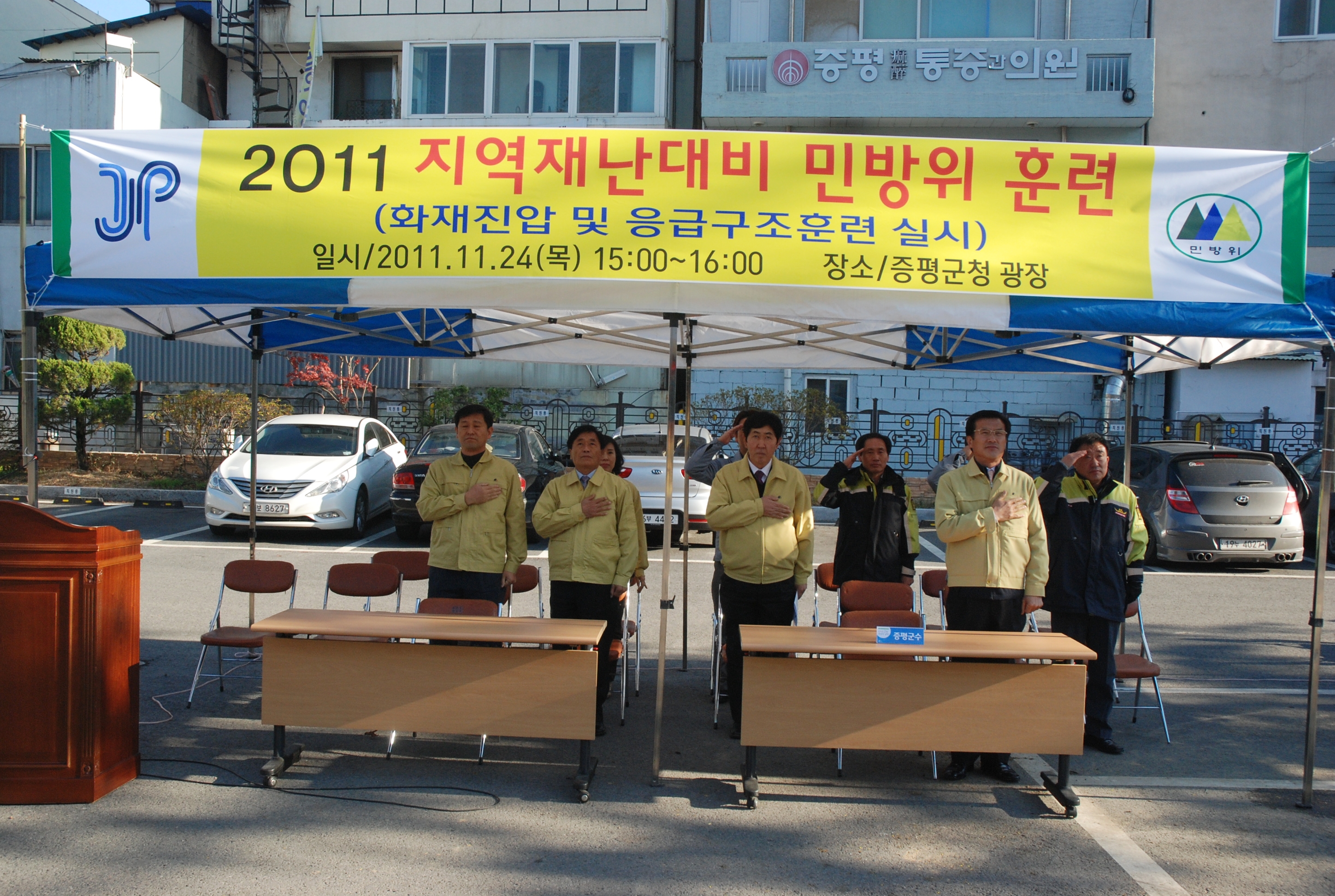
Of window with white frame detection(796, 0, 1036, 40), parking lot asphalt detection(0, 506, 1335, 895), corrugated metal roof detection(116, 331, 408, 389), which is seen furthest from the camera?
corrugated metal roof detection(116, 331, 408, 389)

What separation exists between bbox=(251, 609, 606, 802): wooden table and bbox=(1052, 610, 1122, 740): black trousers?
283 cm

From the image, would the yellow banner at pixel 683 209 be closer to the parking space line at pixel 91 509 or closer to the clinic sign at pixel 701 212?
the clinic sign at pixel 701 212

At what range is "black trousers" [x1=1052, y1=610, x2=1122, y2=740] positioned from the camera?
546 cm

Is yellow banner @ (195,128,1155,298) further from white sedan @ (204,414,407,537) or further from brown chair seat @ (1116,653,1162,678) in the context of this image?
white sedan @ (204,414,407,537)

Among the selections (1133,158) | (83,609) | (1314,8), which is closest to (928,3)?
(1314,8)

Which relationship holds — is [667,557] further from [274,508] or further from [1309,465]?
[1309,465]

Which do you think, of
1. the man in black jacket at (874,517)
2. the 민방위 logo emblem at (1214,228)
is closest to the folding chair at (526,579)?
the man in black jacket at (874,517)

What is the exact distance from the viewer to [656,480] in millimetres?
11953

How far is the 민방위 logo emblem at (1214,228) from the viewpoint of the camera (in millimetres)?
Answer: 4492

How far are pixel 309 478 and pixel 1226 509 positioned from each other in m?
11.2

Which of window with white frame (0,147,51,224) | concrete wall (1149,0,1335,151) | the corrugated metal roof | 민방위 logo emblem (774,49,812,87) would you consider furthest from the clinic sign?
window with white frame (0,147,51,224)

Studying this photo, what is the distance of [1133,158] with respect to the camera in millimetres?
4547

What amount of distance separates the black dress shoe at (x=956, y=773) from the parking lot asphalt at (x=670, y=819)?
60 millimetres

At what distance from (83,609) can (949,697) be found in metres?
4.02
